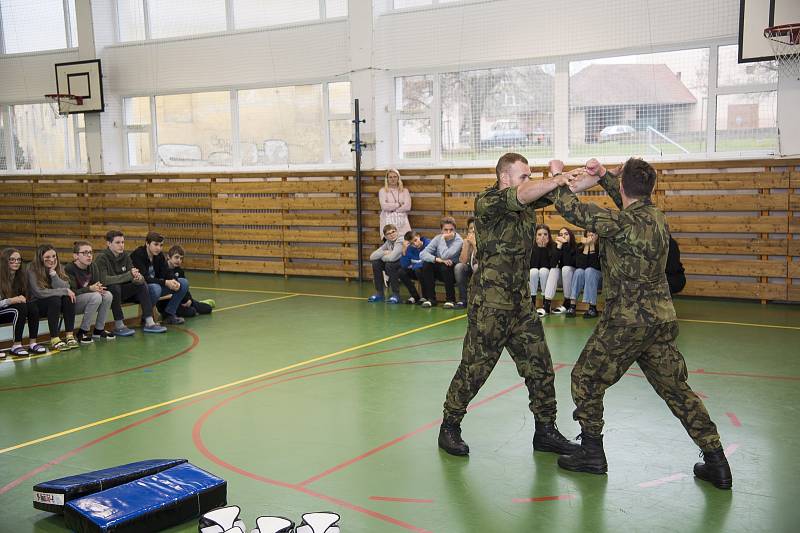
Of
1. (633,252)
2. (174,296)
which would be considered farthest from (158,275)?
(633,252)

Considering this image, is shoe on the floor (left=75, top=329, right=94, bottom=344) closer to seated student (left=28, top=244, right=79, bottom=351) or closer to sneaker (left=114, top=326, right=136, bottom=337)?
seated student (left=28, top=244, right=79, bottom=351)

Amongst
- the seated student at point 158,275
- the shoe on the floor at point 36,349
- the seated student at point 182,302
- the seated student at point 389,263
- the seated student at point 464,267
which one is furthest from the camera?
the seated student at point 389,263

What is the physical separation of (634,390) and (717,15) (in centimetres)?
735

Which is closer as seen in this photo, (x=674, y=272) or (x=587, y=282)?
(x=674, y=272)

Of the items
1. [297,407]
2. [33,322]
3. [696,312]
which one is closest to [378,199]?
[696,312]

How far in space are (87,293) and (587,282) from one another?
21.3 feet

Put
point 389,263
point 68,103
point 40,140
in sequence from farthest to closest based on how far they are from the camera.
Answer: point 40,140
point 68,103
point 389,263

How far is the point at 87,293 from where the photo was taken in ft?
31.1

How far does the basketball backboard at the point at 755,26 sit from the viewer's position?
10.9 meters

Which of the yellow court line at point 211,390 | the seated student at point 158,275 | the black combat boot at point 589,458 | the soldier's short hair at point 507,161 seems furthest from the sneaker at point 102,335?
→ the black combat boot at point 589,458

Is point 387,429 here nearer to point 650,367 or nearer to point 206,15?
point 650,367

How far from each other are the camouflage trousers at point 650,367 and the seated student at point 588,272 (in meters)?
6.00

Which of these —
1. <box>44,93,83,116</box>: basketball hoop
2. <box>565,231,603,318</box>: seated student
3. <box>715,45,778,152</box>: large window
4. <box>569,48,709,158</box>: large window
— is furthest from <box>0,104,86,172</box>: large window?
<box>715,45,778,152</box>: large window

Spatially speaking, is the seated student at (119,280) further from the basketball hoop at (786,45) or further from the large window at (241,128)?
A: the basketball hoop at (786,45)
